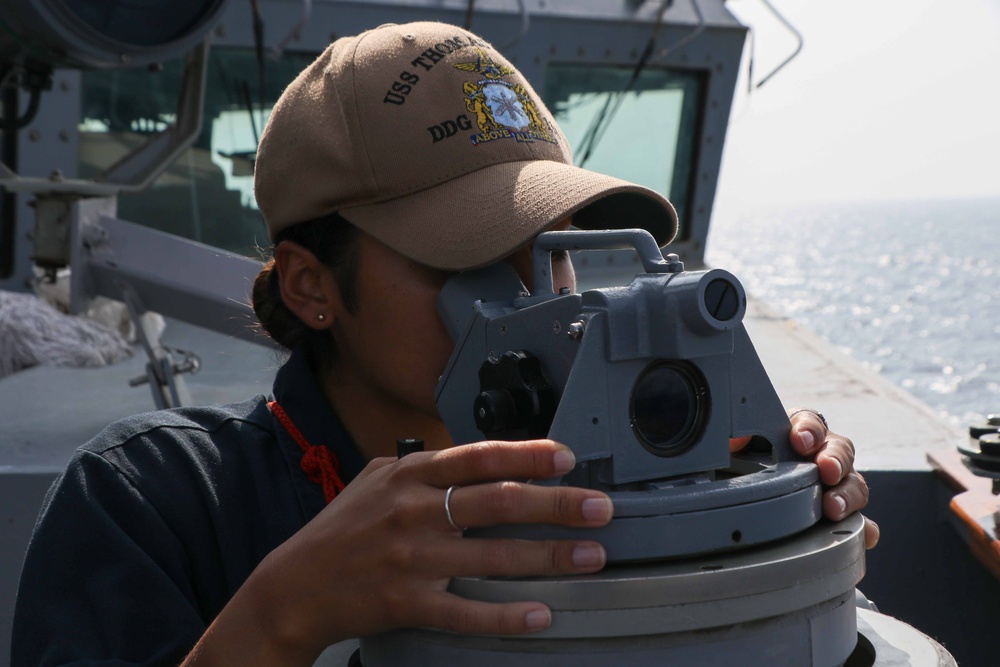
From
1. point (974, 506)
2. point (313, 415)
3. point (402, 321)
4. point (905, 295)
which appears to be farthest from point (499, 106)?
point (905, 295)

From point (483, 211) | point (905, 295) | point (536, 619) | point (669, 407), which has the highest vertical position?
point (483, 211)

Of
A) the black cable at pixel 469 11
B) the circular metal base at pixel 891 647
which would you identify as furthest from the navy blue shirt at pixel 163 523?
the black cable at pixel 469 11

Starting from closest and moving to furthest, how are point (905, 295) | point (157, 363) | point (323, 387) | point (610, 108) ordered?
point (323, 387) < point (157, 363) < point (610, 108) < point (905, 295)

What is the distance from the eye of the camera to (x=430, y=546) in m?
0.73

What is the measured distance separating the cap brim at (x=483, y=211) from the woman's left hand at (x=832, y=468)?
282mm

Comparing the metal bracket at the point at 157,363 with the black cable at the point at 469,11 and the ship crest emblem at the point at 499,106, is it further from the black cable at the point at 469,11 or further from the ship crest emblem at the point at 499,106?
the black cable at the point at 469,11

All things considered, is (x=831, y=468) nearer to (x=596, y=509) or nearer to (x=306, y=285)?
(x=596, y=509)

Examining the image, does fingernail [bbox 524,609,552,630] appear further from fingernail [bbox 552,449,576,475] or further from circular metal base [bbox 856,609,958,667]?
circular metal base [bbox 856,609,958,667]

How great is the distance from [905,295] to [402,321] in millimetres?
32745

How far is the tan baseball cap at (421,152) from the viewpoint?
1.03 metres

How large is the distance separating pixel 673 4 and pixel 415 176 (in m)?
3.69

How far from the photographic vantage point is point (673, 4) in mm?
4480

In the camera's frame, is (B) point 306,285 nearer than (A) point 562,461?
No

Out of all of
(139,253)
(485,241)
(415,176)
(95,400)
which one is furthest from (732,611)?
(95,400)
